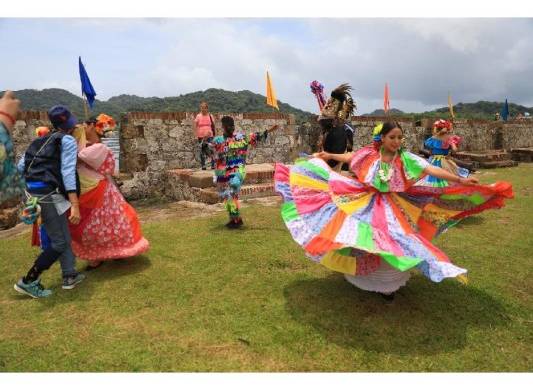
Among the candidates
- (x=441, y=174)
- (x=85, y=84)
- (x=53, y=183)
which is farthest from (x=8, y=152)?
(x=85, y=84)

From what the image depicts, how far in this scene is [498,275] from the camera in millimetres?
4621

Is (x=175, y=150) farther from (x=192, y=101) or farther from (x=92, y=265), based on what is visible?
(x=192, y=101)

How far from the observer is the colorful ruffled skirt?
3229 mm

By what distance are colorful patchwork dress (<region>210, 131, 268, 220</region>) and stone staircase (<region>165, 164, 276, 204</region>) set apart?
212 cm

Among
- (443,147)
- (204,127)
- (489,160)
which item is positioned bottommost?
(489,160)

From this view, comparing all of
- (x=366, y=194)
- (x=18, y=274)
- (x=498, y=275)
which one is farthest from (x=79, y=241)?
(x=498, y=275)

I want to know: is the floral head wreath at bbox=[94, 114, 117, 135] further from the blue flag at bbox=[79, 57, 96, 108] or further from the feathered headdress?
the blue flag at bbox=[79, 57, 96, 108]

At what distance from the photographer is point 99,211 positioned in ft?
15.5

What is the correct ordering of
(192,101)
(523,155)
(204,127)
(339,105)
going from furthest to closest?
(192,101), (523,155), (204,127), (339,105)

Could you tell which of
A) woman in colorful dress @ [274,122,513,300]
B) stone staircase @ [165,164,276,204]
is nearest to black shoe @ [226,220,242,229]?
stone staircase @ [165,164,276,204]

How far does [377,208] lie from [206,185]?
614 centimetres

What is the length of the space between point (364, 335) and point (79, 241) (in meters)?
3.35

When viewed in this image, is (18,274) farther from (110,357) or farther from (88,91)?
(88,91)

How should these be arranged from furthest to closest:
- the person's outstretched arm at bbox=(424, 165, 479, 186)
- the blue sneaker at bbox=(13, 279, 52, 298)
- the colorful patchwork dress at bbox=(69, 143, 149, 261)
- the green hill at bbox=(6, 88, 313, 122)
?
the green hill at bbox=(6, 88, 313, 122)
the colorful patchwork dress at bbox=(69, 143, 149, 261)
the blue sneaker at bbox=(13, 279, 52, 298)
the person's outstretched arm at bbox=(424, 165, 479, 186)
